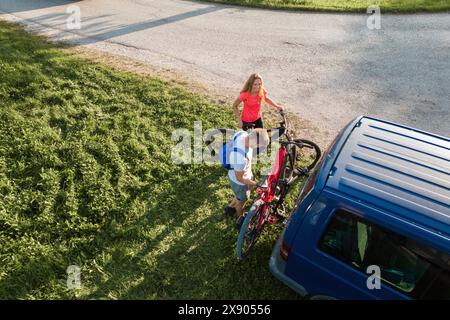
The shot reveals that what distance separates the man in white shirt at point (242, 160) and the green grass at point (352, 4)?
989cm

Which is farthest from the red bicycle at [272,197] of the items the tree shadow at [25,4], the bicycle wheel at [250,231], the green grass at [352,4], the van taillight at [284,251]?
the tree shadow at [25,4]

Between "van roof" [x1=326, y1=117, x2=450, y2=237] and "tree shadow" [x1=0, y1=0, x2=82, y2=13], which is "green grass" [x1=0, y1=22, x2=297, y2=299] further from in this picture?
"tree shadow" [x1=0, y1=0, x2=82, y2=13]

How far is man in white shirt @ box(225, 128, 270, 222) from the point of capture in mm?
4488

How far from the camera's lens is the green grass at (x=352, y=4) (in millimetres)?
12602

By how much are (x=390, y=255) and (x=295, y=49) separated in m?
8.10

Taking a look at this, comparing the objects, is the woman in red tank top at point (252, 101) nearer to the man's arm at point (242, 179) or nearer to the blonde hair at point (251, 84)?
the blonde hair at point (251, 84)

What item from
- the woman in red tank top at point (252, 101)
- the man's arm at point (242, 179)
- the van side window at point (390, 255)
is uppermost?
the woman in red tank top at point (252, 101)

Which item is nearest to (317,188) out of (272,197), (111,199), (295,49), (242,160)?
(242,160)

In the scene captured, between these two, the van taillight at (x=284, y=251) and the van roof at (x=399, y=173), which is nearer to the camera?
the van roof at (x=399, y=173)

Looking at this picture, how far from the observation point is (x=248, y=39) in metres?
10.8

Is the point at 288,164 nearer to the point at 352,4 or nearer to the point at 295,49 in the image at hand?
the point at 295,49

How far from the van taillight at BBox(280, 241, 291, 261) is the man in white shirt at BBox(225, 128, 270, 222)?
1.02 m

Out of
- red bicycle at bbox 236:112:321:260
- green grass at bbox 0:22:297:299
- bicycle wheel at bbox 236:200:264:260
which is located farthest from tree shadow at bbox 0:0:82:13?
bicycle wheel at bbox 236:200:264:260

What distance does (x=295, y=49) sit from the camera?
1034 centimetres
